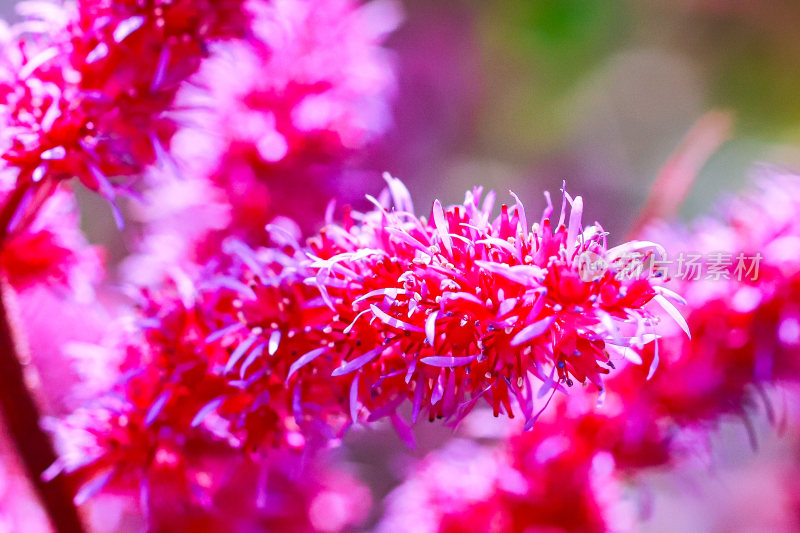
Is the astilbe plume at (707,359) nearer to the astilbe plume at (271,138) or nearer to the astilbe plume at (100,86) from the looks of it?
the astilbe plume at (271,138)

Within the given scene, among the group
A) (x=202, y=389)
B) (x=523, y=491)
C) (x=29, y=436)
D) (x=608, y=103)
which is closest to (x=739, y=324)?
(x=523, y=491)

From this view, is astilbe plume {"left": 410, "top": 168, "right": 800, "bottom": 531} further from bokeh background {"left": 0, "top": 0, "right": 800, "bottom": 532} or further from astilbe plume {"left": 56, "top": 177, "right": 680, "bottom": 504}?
bokeh background {"left": 0, "top": 0, "right": 800, "bottom": 532}

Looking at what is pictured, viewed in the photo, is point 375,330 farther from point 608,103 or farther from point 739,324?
point 608,103

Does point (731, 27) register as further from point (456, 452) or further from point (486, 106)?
point (456, 452)

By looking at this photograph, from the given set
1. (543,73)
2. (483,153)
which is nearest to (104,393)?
(483,153)

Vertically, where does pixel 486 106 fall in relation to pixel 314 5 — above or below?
below

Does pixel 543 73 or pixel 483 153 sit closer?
pixel 483 153
